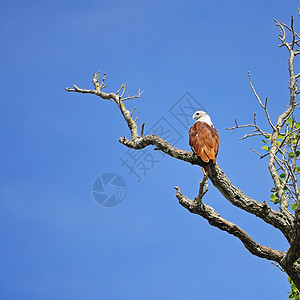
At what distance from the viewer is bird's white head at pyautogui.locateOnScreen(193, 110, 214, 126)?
6.26 m

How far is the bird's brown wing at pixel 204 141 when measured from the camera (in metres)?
5.33

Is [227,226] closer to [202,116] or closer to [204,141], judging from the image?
[204,141]

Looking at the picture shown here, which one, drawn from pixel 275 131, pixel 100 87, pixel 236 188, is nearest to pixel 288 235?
pixel 236 188

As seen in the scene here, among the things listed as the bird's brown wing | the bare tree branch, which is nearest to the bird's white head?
the bird's brown wing

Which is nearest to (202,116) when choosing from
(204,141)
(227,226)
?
(204,141)

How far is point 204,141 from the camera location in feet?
17.9

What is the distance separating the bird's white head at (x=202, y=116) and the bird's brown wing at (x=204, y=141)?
1.23ft

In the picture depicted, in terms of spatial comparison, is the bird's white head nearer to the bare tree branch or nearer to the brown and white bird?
the brown and white bird

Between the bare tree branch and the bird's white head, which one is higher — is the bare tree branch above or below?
below

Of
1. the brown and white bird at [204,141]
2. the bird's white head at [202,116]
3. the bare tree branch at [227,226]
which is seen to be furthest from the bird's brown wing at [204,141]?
the bare tree branch at [227,226]

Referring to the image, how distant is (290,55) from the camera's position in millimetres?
6078

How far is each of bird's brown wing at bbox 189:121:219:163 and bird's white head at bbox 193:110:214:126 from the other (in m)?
0.38

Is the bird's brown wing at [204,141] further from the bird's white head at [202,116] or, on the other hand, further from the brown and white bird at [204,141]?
the bird's white head at [202,116]

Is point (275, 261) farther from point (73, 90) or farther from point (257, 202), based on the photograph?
point (73, 90)
